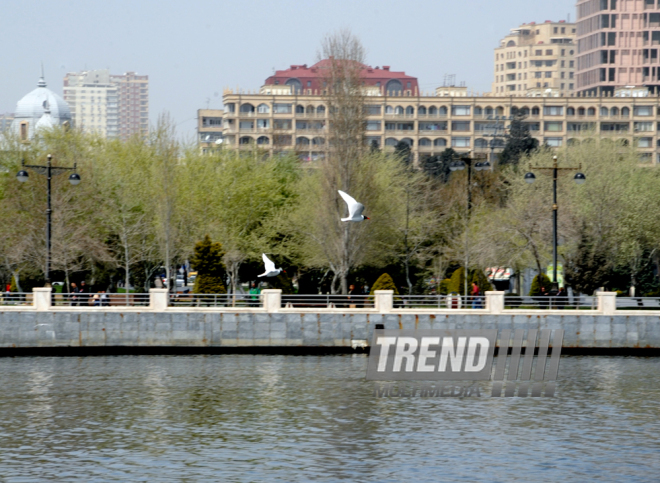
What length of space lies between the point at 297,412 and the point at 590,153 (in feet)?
117

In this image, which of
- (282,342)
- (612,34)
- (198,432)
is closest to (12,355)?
(282,342)

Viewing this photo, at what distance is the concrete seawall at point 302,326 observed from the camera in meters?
35.4

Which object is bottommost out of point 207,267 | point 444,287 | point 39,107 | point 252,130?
point 444,287

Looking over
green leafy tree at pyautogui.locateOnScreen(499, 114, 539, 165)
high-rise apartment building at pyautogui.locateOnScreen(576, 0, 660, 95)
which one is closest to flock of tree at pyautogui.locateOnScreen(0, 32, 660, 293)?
green leafy tree at pyautogui.locateOnScreen(499, 114, 539, 165)

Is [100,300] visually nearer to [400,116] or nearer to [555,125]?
[400,116]

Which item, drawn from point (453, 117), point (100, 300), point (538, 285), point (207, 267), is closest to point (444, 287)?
point (538, 285)

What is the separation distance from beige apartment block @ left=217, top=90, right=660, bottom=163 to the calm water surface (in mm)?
95059

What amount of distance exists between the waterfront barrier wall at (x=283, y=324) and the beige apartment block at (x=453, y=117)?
87075 millimetres

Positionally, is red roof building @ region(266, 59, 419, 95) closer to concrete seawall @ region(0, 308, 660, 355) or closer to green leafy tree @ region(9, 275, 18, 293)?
green leafy tree @ region(9, 275, 18, 293)

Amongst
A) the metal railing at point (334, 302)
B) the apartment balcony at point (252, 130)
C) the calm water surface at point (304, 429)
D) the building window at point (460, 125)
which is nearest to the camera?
the calm water surface at point (304, 429)

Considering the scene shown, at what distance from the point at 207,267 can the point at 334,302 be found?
202 inches

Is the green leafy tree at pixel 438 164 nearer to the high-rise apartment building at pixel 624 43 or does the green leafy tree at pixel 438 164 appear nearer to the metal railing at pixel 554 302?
the metal railing at pixel 554 302

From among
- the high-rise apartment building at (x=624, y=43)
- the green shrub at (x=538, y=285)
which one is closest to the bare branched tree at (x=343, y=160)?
the green shrub at (x=538, y=285)

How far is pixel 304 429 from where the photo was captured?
2162 cm
